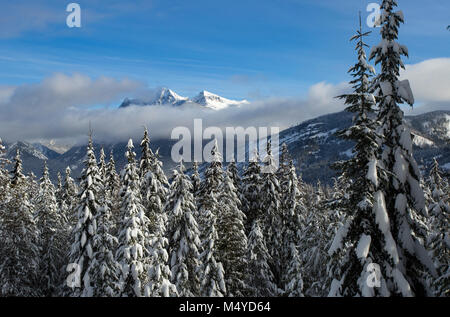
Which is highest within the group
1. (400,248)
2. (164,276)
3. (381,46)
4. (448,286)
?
(381,46)

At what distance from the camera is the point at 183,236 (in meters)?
29.1

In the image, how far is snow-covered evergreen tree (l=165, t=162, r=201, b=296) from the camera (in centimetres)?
2856

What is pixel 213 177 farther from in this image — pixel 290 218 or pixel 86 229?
pixel 86 229

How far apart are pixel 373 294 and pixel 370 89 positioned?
8.03 meters

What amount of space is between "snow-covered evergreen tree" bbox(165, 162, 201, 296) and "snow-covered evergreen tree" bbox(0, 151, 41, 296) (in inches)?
604

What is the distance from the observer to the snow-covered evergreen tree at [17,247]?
3247cm

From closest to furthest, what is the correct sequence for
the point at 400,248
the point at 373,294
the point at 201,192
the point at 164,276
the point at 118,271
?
the point at 373,294 → the point at 400,248 → the point at 164,276 → the point at 118,271 → the point at 201,192

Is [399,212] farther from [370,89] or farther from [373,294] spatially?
[370,89]

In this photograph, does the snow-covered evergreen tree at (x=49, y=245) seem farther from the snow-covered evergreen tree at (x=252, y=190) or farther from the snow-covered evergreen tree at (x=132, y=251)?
the snow-covered evergreen tree at (x=252, y=190)

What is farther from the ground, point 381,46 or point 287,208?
point 381,46

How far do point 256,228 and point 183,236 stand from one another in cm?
744

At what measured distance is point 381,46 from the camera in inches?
560

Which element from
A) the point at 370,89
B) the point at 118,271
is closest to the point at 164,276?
the point at 118,271

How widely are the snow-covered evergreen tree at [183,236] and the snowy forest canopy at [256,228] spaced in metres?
0.09
